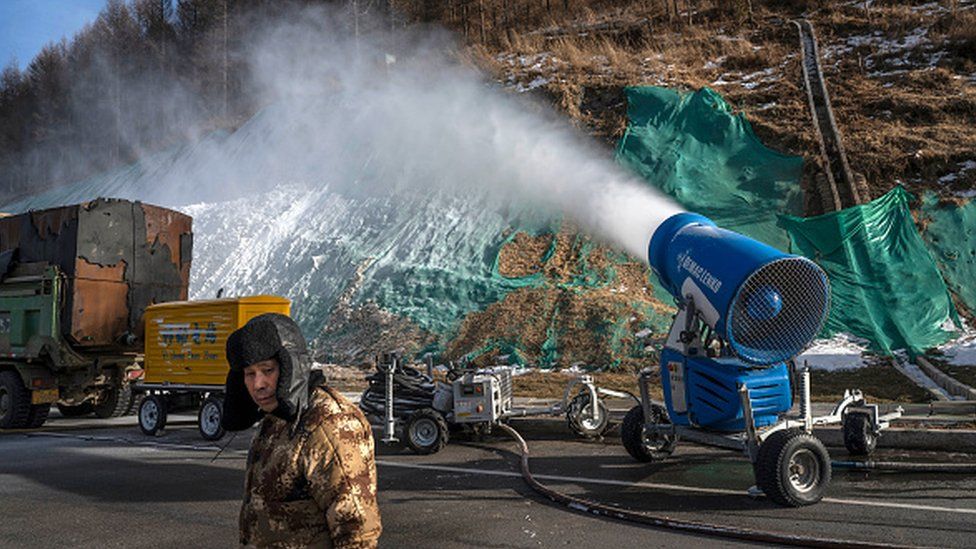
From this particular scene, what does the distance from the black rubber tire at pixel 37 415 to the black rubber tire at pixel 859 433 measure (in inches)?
502

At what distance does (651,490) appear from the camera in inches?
264

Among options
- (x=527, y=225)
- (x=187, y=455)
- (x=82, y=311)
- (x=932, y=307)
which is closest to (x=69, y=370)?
(x=82, y=311)

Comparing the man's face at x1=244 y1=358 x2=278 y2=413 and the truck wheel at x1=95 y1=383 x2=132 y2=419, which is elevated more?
the man's face at x1=244 y1=358 x2=278 y2=413

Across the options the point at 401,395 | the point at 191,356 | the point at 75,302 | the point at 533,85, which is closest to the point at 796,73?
the point at 533,85

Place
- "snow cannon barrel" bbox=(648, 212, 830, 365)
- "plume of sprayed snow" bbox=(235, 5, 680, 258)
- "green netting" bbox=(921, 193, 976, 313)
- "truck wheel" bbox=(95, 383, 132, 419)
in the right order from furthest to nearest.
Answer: "plume of sprayed snow" bbox=(235, 5, 680, 258)
"green netting" bbox=(921, 193, 976, 313)
"truck wheel" bbox=(95, 383, 132, 419)
"snow cannon barrel" bbox=(648, 212, 830, 365)

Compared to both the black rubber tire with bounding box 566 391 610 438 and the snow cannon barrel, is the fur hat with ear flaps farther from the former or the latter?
the black rubber tire with bounding box 566 391 610 438

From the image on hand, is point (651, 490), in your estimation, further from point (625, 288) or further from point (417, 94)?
point (417, 94)

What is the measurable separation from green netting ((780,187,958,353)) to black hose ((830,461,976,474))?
7.71 metres

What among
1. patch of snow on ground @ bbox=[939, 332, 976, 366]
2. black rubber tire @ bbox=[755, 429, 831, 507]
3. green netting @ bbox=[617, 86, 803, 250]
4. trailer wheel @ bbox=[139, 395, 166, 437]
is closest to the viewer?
black rubber tire @ bbox=[755, 429, 831, 507]

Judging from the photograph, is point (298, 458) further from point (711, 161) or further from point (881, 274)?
point (711, 161)

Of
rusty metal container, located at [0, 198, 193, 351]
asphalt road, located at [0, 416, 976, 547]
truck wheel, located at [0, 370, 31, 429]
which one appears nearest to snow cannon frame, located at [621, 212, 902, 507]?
asphalt road, located at [0, 416, 976, 547]

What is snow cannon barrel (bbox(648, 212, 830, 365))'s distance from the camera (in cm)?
641

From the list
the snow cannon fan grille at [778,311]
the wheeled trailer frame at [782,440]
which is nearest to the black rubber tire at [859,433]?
the wheeled trailer frame at [782,440]

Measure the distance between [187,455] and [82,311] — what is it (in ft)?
16.3
